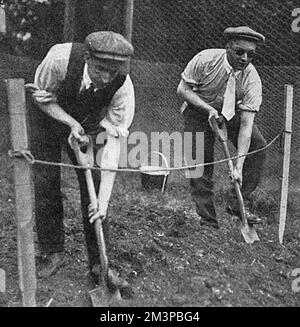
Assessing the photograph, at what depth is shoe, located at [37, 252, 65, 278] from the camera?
4160mm

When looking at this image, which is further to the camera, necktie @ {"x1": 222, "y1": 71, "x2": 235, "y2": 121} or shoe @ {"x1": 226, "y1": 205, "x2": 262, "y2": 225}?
shoe @ {"x1": 226, "y1": 205, "x2": 262, "y2": 225}

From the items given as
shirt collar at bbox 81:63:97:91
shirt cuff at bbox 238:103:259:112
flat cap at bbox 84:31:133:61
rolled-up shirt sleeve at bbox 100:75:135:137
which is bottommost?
shirt cuff at bbox 238:103:259:112

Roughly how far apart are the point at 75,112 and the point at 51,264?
3.21ft

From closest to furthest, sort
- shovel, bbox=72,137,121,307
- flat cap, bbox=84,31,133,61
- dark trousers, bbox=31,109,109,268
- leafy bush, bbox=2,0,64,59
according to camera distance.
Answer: flat cap, bbox=84,31,133,61 → shovel, bbox=72,137,121,307 → dark trousers, bbox=31,109,109,268 → leafy bush, bbox=2,0,64,59

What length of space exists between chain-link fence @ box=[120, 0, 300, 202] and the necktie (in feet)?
4.54

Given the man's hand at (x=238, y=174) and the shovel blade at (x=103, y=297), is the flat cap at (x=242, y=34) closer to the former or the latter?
the man's hand at (x=238, y=174)

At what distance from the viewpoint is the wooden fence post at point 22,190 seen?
3443 mm

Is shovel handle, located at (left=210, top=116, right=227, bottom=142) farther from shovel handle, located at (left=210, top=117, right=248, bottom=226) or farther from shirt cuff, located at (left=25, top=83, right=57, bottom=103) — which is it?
shirt cuff, located at (left=25, top=83, right=57, bottom=103)

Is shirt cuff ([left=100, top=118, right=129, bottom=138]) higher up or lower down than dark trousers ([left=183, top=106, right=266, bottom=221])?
higher up

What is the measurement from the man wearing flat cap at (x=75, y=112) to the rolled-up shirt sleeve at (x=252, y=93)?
122cm

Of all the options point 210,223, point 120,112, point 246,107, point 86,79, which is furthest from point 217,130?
point 86,79

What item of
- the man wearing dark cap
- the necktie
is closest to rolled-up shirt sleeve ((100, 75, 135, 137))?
the man wearing dark cap

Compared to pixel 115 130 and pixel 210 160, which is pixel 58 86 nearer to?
pixel 115 130
